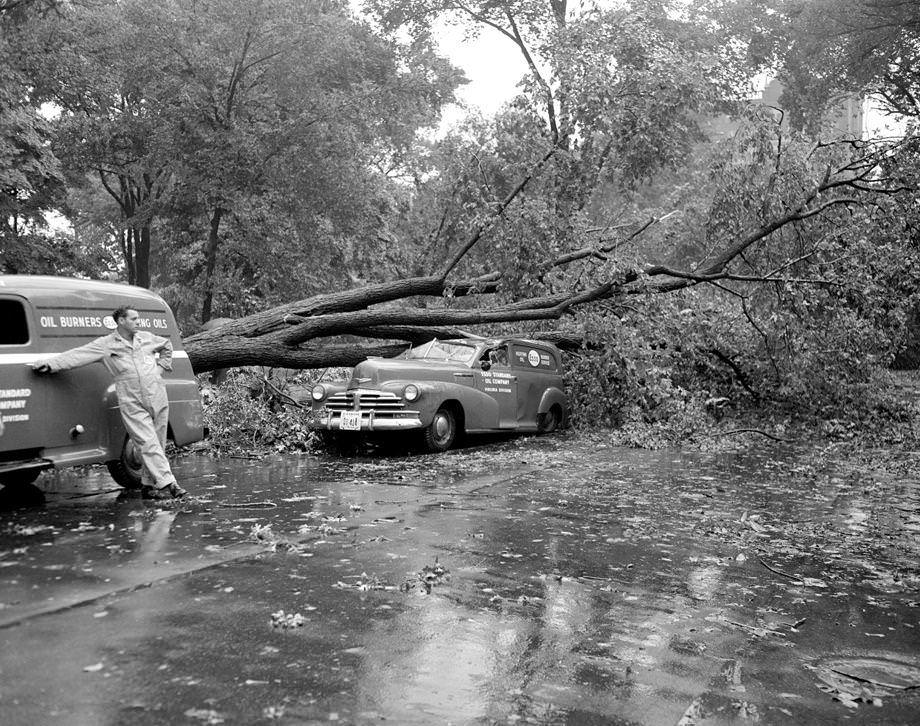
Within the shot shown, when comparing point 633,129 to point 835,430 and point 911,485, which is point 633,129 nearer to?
point 835,430

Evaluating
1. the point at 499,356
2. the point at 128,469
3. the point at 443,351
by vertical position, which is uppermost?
the point at 443,351

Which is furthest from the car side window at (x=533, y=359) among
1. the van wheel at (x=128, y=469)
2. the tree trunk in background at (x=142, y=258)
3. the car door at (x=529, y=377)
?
the tree trunk in background at (x=142, y=258)

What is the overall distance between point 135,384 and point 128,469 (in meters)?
1.12

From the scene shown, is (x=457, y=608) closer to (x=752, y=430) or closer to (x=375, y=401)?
(x=375, y=401)

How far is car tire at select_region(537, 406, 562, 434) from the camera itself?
49.6 feet

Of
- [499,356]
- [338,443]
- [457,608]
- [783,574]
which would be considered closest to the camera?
[457,608]

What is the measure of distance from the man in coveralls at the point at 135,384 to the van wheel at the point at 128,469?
57 centimetres

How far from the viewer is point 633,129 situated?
1549 cm

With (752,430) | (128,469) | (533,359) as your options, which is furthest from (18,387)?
(752,430)

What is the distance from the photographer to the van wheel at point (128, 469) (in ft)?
28.7

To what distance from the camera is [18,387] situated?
25.1ft

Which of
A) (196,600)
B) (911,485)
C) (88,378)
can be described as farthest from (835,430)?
(196,600)

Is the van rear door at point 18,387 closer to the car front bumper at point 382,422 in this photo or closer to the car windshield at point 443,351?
the car front bumper at point 382,422

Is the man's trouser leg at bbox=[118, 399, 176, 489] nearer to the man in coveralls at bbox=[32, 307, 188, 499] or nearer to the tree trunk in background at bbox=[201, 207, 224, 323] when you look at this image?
the man in coveralls at bbox=[32, 307, 188, 499]
